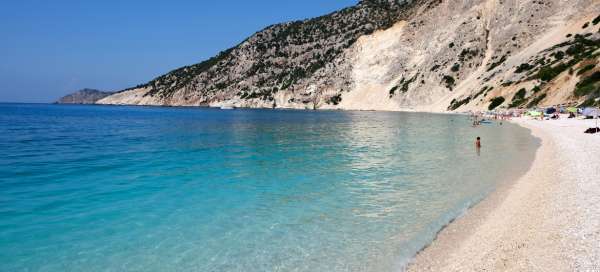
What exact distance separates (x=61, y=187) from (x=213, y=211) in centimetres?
727

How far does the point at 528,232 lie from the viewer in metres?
9.39

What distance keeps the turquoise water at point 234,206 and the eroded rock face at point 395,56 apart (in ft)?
166

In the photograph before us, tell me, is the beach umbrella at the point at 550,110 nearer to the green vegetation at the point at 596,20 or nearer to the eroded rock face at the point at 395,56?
the eroded rock face at the point at 395,56

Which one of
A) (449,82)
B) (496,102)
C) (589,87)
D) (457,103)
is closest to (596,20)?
(496,102)

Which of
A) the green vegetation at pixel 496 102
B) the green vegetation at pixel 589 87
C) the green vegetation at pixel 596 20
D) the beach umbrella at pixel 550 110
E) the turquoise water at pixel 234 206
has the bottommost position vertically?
the turquoise water at pixel 234 206

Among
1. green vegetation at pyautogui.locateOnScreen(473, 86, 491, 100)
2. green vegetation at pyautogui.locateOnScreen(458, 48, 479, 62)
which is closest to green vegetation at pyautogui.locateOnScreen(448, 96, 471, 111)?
green vegetation at pyautogui.locateOnScreen(473, 86, 491, 100)

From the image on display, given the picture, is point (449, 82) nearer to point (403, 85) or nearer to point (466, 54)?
point (466, 54)

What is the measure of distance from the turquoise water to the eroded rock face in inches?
1992

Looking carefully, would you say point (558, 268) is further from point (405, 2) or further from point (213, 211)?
point (405, 2)

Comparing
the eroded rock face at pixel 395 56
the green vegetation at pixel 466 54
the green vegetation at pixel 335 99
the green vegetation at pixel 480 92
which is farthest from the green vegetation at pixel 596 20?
the green vegetation at pixel 335 99

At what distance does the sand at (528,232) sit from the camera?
7.73m

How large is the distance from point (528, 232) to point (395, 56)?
115420 mm

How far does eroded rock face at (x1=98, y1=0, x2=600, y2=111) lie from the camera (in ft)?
289

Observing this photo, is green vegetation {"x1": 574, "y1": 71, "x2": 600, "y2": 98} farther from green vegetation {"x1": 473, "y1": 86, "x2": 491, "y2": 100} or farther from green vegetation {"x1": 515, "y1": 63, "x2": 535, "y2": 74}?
green vegetation {"x1": 473, "y1": 86, "x2": 491, "y2": 100}
